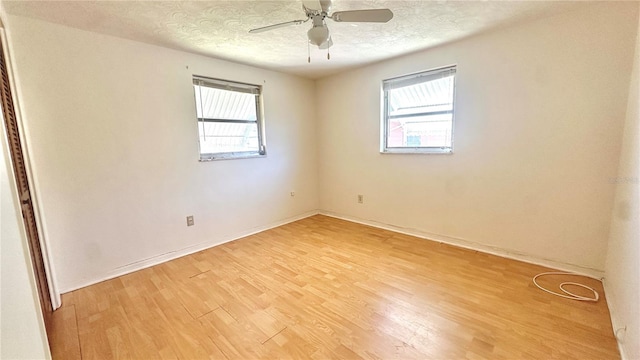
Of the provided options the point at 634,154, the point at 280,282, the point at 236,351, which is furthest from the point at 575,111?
the point at 236,351

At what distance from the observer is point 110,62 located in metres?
2.39

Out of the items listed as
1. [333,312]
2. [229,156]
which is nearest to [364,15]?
[333,312]

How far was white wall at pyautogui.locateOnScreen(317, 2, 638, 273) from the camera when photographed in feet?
6.88

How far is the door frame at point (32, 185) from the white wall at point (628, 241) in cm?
379

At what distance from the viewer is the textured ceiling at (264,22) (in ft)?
6.24

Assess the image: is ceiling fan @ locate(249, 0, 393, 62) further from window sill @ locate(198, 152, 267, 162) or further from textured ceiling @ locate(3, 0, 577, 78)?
window sill @ locate(198, 152, 267, 162)

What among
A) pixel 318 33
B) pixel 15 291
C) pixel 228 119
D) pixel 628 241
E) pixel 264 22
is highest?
Answer: pixel 264 22

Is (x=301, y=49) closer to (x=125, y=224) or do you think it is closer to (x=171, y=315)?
(x=125, y=224)

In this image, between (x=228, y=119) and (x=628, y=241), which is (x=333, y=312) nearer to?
(x=628, y=241)

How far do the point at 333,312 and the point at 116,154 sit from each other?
2.52 metres

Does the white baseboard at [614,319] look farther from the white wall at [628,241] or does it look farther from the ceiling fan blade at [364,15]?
the ceiling fan blade at [364,15]

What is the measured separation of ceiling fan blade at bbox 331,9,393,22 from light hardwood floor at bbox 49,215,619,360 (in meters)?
2.09

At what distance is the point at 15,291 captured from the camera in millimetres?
893

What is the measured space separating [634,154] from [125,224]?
4218 millimetres
